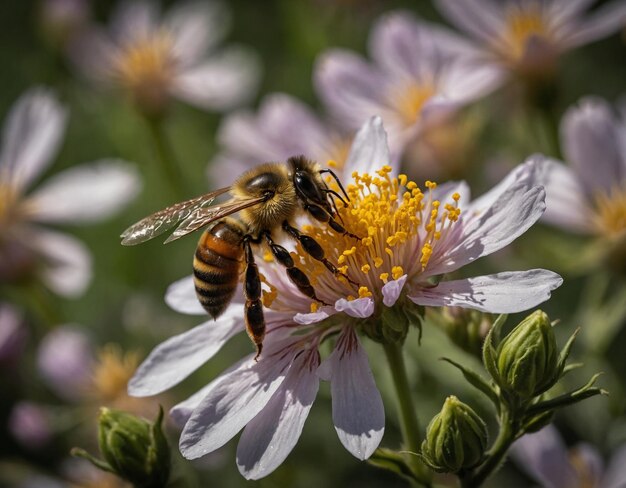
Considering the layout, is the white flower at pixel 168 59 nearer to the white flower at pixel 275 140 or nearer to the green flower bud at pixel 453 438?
the white flower at pixel 275 140

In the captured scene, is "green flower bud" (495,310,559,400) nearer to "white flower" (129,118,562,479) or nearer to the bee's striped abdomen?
"white flower" (129,118,562,479)

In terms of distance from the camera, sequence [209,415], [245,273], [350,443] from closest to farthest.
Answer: [350,443], [209,415], [245,273]

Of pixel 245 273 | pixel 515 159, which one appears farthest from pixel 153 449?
pixel 515 159

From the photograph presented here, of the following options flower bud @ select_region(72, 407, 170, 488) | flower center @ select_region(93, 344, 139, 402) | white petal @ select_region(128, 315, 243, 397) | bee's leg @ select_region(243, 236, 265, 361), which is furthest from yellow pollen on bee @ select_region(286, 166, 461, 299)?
flower center @ select_region(93, 344, 139, 402)

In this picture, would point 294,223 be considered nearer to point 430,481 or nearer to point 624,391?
point 430,481

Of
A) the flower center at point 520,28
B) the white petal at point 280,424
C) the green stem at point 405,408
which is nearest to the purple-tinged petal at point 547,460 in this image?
the green stem at point 405,408

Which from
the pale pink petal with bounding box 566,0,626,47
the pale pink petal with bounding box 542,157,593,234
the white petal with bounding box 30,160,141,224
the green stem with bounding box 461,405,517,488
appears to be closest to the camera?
the green stem with bounding box 461,405,517,488
